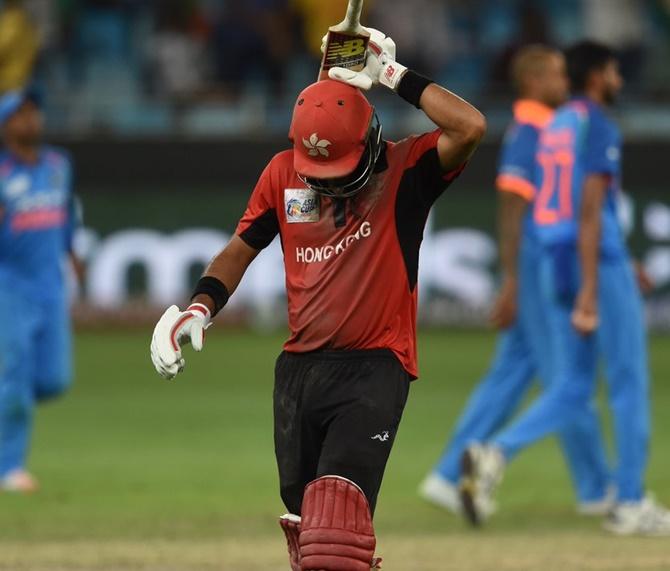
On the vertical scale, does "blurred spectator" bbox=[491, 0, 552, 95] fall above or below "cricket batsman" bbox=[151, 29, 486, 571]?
above

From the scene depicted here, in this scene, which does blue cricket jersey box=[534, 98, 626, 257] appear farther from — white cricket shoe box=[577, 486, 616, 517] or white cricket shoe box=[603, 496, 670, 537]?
white cricket shoe box=[577, 486, 616, 517]

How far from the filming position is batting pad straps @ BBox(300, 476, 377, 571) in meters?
5.50

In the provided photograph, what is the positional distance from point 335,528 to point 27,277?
5419mm

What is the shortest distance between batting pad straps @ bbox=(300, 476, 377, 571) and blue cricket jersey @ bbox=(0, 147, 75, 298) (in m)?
5.25

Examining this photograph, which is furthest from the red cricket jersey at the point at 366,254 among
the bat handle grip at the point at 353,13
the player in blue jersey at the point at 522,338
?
the player in blue jersey at the point at 522,338

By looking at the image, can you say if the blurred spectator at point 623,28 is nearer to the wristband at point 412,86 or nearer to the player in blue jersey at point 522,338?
the player in blue jersey at point 522,338

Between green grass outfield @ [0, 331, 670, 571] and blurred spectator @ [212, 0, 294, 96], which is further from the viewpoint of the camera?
blurred spectator @ [212, 0, 294, 96]

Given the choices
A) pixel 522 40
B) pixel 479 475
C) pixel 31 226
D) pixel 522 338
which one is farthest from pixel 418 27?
pixel 479 475

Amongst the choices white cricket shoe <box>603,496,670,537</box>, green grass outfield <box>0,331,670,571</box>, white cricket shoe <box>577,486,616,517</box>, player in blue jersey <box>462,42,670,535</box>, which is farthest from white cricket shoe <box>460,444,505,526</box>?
white cricket shoe <box>577,486,616,517</box>

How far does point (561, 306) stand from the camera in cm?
913

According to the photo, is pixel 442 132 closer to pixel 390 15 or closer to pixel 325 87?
pixel 325 87

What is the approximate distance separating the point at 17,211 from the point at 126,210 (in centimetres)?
872

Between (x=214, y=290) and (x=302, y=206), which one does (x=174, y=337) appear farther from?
(x=302, y=206)

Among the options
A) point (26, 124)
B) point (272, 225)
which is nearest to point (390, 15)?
point (26, 124)
